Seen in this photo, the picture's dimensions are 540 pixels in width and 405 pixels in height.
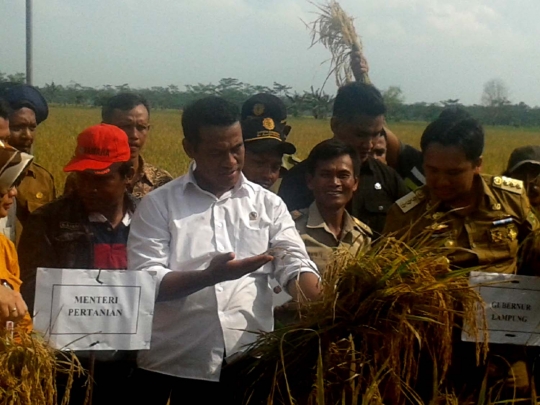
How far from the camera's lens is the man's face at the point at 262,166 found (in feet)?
12.7

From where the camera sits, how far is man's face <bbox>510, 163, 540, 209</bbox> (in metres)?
3.54

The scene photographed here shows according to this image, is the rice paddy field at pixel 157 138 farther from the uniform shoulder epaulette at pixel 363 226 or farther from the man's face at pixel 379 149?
the uniform shoulder epaulette at pixel 363 226

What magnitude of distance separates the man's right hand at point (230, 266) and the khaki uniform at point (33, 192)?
153cm

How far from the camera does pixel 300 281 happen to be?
8.97 ft

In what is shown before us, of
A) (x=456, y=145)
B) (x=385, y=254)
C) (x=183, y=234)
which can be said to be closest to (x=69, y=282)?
(x=183, y=234)

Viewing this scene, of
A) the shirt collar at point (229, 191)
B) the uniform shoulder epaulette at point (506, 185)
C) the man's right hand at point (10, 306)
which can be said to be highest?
the uniform shoulder epaulette at point (506, 185)

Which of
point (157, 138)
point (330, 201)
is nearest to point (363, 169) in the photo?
point (330, 201)

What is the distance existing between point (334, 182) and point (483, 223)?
78 cm

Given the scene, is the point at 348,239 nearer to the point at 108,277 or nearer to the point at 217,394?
the point at 217,394

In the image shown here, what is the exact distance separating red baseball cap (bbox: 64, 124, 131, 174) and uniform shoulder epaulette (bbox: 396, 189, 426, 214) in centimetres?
118

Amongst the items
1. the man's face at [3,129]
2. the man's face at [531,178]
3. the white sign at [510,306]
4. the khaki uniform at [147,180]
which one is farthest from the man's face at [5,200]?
the man's face at [531,178]

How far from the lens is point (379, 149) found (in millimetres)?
4352

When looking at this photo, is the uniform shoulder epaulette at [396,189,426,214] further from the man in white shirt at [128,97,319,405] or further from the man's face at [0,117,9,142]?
the man's face at [0,117,9,142]

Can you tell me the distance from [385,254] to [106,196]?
119 centimetres
